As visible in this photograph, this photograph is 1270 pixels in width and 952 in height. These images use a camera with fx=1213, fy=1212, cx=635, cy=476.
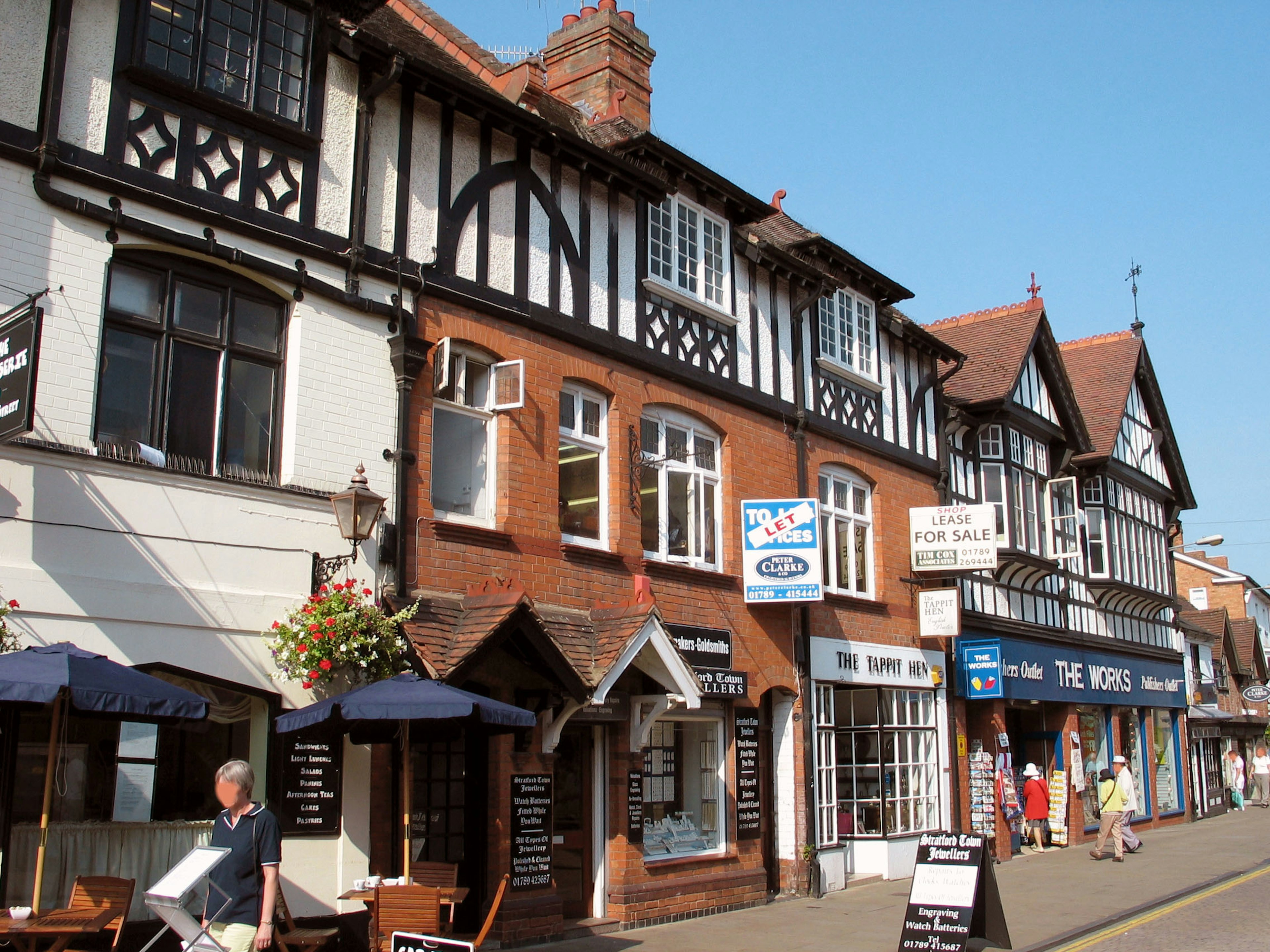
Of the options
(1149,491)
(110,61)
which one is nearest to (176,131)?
(110,61)

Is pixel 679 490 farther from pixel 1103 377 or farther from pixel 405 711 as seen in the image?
pixel 1103 377

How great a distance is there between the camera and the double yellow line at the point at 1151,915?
11.7 meters

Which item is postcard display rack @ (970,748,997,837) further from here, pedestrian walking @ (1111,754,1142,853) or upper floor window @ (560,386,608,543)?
upper floor window @ (560,386,608,543)

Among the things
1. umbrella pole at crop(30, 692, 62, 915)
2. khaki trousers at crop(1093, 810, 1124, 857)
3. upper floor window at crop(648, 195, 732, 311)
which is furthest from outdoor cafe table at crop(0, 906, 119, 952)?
khaki trousers at crop(1093, 810, 1124, 857)

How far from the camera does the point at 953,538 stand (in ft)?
61.5

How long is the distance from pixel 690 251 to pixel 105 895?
10.1 m

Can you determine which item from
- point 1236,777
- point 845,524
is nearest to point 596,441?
point 845,524

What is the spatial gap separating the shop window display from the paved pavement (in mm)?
894

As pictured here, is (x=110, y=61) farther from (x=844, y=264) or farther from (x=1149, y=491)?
(x=1149, y=491)

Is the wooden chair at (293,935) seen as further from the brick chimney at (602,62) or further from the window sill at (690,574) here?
the brick chimney at (602,62)

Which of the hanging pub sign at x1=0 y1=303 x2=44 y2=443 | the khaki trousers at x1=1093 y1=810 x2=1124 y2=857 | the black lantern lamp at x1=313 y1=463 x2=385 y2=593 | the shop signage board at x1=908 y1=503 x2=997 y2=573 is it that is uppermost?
the shop signage board at x1=908 y1=503 x2=997 y2=573

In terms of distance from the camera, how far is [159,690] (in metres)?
7.89

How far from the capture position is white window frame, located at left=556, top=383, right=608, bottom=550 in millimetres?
13273

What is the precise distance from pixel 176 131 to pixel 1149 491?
26.7 metres
